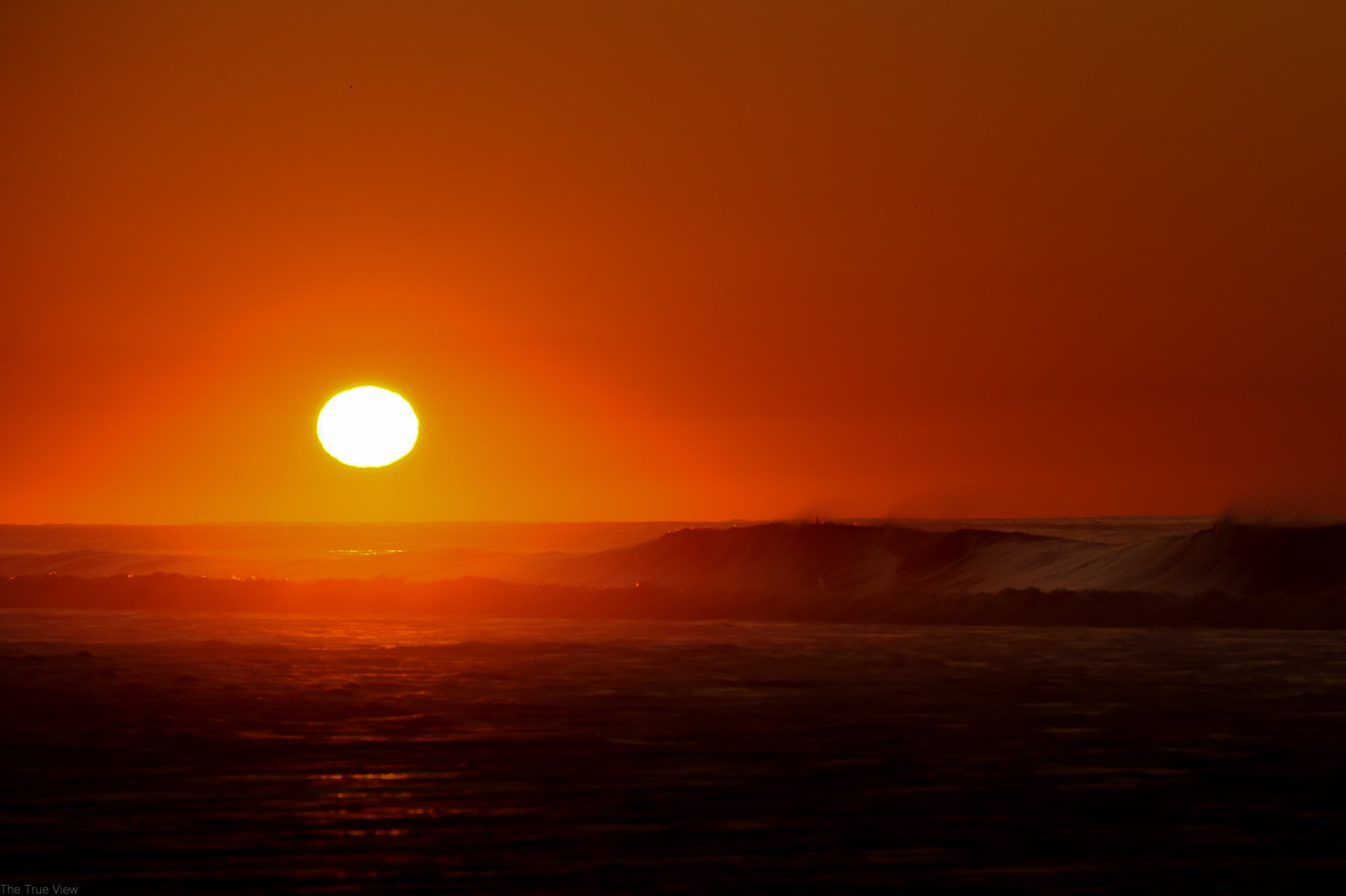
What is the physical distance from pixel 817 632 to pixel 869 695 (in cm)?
843

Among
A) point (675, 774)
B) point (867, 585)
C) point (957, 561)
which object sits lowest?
point (675, 774)

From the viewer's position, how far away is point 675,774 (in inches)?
327

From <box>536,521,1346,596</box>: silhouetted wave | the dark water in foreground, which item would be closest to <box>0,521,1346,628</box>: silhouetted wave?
<box>536,521,1346,596</box>: silhouetted wave

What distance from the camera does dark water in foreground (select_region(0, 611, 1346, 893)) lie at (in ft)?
19.8

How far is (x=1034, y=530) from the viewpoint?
69312 millimetres

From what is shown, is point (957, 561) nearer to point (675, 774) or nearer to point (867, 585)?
point (867, 585)

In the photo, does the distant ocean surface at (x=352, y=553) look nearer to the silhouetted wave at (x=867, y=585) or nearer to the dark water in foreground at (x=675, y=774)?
the silhouetted wave at (x=867, y=585)

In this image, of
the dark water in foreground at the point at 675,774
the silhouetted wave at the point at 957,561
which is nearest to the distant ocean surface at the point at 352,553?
the silhouetted wave at the point at 957,561

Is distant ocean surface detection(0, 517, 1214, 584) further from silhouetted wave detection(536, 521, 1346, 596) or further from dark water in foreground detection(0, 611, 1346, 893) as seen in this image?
dark water in foreground detection(0, 611, 1346, 893)

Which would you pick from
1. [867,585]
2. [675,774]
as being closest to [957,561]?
[867,585]

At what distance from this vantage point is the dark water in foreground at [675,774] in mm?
6047

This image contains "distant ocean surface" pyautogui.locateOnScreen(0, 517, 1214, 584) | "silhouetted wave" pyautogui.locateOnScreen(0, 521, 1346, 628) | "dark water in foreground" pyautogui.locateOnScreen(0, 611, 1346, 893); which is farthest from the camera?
"distant ocean surface" pyautogui.locateOnScreen(0, 517, 1214, 584)

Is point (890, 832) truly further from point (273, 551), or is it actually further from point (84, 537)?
point (84, 537)

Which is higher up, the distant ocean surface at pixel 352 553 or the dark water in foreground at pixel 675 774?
the distant ocean surface at pixel 352 553
